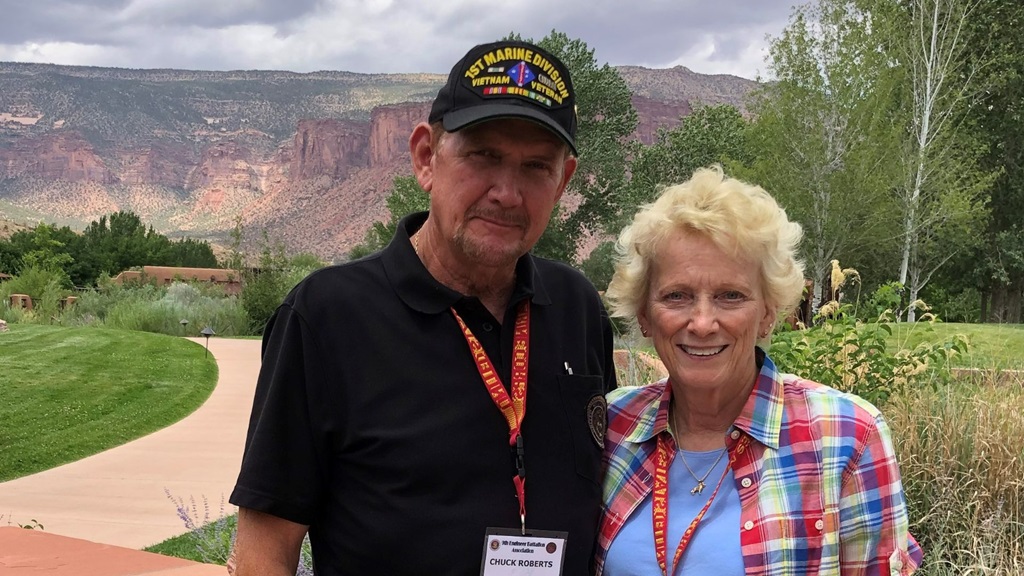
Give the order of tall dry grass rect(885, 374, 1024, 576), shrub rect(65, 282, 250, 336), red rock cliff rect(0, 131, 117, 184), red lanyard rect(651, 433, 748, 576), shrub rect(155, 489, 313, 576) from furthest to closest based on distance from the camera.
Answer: red rock cliff rect(0, 131, 117, 184), shrub rect(65, 282, 250, 336), shrub rect(155, 489, 313, 576), tall dry grass rect(885, 374, 1024, 576), red lanyard rect(651, 433, 748, 576)

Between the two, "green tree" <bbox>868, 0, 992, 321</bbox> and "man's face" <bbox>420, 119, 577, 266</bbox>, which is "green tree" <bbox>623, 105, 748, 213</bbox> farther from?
"man's face" <bbox>420, 119, 577, 266</bbox>

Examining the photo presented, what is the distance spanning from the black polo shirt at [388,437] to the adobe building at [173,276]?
27.6 m

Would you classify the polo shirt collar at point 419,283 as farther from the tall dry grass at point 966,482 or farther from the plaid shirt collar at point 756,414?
the tall dry grass at point 966,482

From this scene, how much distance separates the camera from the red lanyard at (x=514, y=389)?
195cm

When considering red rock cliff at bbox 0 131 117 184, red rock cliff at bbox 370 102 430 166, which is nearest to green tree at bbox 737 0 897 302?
red rock cliff at bbox 370 102 430 166

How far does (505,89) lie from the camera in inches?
77.2

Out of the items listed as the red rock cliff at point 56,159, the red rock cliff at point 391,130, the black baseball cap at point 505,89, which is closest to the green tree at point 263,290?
the black baseball cap at point 505,89

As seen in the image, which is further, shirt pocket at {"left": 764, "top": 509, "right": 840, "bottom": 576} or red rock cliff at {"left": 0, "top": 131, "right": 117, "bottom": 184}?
red rock cliff at {"left": 0, "top": 131, "right": 117, "bottom": 184}

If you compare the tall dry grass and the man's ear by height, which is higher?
the man's ear

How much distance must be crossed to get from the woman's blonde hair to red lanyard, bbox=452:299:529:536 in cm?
45

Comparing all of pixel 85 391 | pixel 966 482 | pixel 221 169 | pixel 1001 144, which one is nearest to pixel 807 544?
pixel 966 482

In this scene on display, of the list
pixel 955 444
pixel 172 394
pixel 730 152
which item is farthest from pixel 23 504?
pixel 730 152

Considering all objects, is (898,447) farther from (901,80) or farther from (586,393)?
(901,80)

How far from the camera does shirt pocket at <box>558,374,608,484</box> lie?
2.15m
